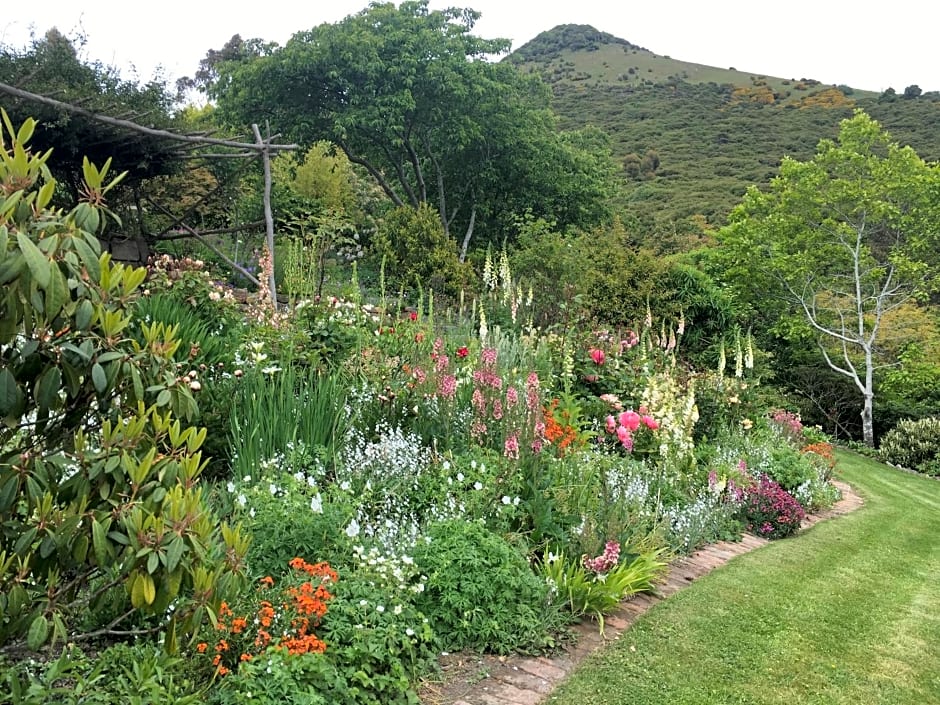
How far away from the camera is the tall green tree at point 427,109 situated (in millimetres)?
17156

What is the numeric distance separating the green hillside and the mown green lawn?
21.5 m

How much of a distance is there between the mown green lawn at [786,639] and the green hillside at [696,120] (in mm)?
21481

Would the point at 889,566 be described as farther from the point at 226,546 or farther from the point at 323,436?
the point at 226,546

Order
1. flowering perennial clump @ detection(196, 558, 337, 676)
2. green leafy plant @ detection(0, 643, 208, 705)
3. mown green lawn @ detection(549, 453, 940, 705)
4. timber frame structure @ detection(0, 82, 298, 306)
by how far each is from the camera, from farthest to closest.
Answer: timber frame structure @ detection(0, 82, 298, 306) → mown green lawn @ detection(549, 453, 940, 705) → flowering perennial clump @ detection(196, 558, 337, 676) → green leafy plant @ detection(0, 643, 208, 705)

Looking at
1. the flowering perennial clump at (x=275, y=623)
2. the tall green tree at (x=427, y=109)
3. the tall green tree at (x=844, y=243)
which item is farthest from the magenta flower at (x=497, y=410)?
the tall green tree at (x=844, y=243)

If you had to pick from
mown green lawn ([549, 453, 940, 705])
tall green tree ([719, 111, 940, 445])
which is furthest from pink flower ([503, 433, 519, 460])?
tall green tree ([719, 111, 940, 445])

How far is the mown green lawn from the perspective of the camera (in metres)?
2.96

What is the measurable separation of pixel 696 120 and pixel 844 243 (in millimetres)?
35682

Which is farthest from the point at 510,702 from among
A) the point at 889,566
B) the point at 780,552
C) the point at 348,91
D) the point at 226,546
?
the point at 348,91

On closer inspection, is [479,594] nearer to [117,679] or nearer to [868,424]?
[117,679]

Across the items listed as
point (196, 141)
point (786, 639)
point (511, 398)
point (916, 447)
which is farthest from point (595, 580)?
point (916, 447)

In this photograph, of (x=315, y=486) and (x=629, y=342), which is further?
(x=629, y=342)

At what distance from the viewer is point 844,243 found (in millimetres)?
17156

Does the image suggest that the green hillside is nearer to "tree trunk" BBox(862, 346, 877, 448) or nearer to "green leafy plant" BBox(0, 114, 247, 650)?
"tree trunk" BBox(862, 346, 877, 448)
